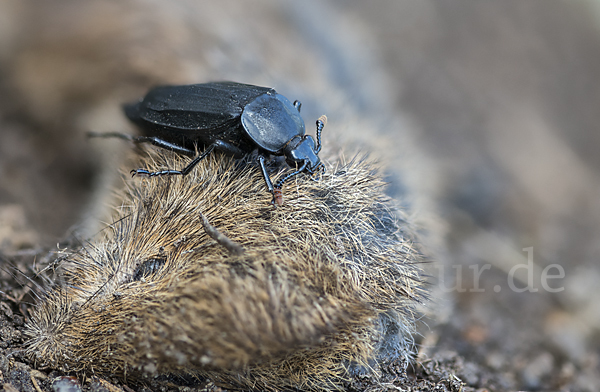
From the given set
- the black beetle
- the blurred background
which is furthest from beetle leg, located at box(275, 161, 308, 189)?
the blurred background

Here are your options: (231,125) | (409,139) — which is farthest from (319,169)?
(409,139)

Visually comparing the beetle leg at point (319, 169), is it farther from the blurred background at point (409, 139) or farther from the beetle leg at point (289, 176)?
the blurred background at point (409, 139)

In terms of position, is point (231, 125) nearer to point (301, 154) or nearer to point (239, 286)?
point (301, 154)

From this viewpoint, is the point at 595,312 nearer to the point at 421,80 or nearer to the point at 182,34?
the point at 421,80

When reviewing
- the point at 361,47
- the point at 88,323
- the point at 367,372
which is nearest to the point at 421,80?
the point at 361,47

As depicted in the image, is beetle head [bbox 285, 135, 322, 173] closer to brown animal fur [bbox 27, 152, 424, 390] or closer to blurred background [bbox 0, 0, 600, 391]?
brown animal fur [bbox 27, 152, 424, 390]

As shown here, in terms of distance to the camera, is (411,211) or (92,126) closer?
(411,211)
